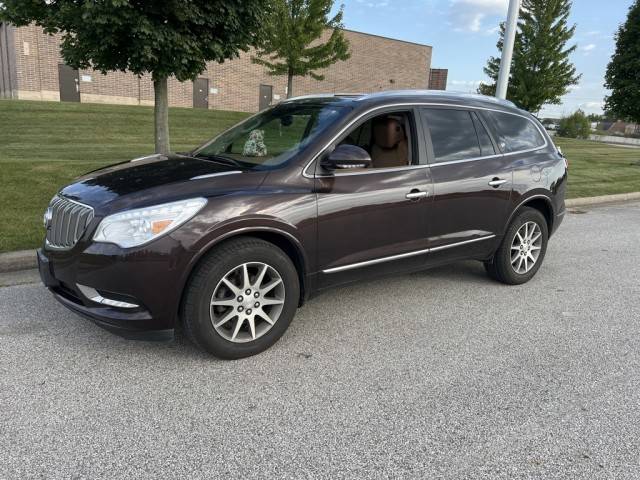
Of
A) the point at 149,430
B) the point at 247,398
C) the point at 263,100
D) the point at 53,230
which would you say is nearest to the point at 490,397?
the point at 247,398

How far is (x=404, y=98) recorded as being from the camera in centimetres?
437

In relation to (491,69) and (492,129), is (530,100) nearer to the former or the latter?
(491,69)

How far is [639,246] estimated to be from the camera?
7.34 m

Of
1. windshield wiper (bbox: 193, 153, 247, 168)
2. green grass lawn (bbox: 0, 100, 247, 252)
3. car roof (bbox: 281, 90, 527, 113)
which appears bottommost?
green grass lawn (bbox: 0, 100, 247, 252)

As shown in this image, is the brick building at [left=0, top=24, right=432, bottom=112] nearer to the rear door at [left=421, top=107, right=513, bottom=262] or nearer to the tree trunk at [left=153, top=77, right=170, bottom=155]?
the tree trunk at [left=153, top=77, right=170, bottom=155]

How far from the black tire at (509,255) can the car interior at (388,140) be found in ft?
4.89

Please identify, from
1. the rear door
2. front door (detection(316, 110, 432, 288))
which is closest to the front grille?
front door (detection(316, 110, 432, 288))

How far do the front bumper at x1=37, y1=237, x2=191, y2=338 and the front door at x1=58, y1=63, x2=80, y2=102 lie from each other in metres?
29.1

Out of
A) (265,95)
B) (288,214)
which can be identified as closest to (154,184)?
(288,214)

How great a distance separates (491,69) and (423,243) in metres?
24.1

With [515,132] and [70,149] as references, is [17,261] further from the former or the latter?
[70,149]

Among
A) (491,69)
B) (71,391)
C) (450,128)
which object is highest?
(491,69)

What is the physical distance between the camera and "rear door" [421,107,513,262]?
4441 mm

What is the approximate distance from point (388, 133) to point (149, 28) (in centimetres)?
392
